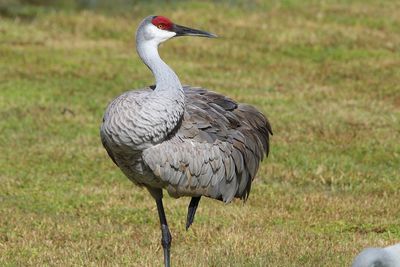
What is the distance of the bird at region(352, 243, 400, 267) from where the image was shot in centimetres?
451

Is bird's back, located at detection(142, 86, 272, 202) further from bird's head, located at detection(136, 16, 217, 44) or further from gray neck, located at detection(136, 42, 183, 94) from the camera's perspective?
bird's head, located at detection(136, 16, 217, 44)

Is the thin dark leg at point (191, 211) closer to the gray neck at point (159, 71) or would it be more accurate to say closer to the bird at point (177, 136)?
the bird at point (177, 136)

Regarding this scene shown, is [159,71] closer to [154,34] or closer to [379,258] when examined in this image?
[154,34]

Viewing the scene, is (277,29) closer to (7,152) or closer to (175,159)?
(7,152)

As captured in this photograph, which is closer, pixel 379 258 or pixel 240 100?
pixel 379 258

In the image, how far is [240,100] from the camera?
1369 cm

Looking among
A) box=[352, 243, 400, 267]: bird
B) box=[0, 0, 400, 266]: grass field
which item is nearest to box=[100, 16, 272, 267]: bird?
box=[0, 0, 400, 266]: grass field

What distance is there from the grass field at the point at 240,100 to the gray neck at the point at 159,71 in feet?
4.24

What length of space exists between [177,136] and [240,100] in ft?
23.8

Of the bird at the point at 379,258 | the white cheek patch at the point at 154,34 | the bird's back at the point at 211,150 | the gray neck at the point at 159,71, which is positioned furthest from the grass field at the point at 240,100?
the bird at the point at 379,258

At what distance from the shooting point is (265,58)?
1677 centimetres

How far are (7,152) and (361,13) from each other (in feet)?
35.4

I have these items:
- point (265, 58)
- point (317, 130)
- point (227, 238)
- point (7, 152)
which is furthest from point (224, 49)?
point (227, 238)

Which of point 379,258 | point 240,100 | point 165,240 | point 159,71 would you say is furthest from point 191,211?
point 240,100
